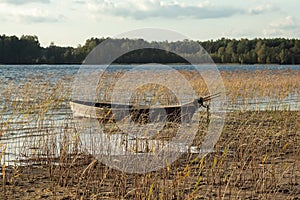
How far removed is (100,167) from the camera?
23.7ft

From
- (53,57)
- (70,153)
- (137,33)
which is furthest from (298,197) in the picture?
(53,57)

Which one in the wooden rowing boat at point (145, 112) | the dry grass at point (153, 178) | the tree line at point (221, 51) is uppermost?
the tree line at point (221, 51)

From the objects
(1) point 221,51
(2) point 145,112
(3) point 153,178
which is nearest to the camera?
(3) point 153,178

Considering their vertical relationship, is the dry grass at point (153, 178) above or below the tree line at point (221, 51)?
below

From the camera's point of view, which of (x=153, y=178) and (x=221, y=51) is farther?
(x=221, y=51)

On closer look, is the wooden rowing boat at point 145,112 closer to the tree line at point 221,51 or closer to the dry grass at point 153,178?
the dry grass at point 153,178

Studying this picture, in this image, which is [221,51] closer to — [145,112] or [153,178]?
[145,112]

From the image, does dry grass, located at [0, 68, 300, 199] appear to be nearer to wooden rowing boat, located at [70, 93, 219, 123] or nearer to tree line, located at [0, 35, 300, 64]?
wooden rowing boat, located at [70, 93, 219, 123]

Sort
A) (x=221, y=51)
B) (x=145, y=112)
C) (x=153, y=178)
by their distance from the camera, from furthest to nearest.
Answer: (x=221, y=51), (x=145, y=112), (x=153, y=178)

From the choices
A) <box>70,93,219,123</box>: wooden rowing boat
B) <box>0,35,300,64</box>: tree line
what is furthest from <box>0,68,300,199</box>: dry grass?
<box>0,35,300,64</box>: tree line

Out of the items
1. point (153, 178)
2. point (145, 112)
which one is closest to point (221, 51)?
point (145, 112)

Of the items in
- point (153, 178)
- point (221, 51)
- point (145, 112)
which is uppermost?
point (221, 51)

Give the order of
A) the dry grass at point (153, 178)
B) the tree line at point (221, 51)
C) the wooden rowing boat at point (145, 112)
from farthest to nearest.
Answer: the tree line at point (221, 51) < the wooden rowing boat at point (145, 112) < the dry grass at point (153, 178)

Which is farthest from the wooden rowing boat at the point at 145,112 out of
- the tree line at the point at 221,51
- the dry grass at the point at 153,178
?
the tree line at the point at 221,51
